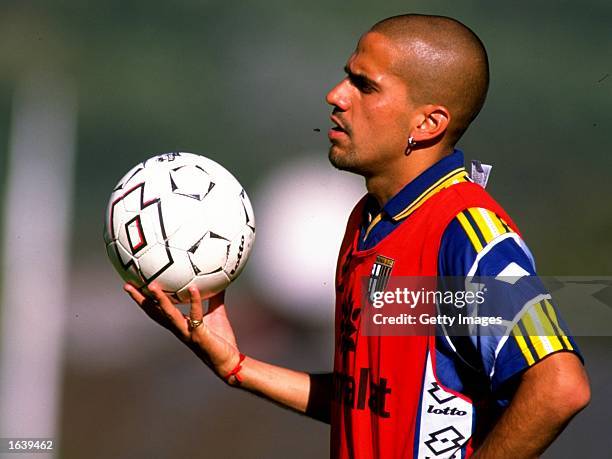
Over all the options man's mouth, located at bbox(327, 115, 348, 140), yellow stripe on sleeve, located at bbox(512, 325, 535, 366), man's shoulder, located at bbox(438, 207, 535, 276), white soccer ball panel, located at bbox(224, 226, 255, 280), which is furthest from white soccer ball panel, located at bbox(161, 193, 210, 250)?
yellow stripe on sleeve, located at bbox(512, 325, 535, 366)

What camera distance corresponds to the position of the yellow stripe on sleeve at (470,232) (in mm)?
2160

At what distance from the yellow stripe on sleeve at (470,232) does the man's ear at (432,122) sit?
40 centimetres

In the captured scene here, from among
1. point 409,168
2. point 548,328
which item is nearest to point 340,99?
point 409,168

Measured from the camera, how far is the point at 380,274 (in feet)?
8.36

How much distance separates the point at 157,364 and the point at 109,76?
7.28 ft

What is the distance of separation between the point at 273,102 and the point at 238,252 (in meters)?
3.67

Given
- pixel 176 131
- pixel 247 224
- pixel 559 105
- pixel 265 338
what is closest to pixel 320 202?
pixel 265 338

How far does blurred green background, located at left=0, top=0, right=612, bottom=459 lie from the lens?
5930 mm

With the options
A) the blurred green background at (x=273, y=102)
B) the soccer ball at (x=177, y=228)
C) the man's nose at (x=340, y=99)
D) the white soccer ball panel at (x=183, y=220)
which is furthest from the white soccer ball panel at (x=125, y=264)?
the blurred green background at (x=273, y=102)

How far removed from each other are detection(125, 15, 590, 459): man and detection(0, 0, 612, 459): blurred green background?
296 centimetres

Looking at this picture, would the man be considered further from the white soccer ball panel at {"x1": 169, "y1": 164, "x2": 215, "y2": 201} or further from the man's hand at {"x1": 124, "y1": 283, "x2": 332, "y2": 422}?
the white soccer ball panel at {"x1": 169, "y1": 164, "x2": 215, "y2": 201}

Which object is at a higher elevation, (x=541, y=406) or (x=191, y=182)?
(x=191, y=182)

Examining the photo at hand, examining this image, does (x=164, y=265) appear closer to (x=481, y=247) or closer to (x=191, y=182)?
(x=191, y=182)

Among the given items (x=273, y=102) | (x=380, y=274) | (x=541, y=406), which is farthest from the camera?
(x=273, y=102)
